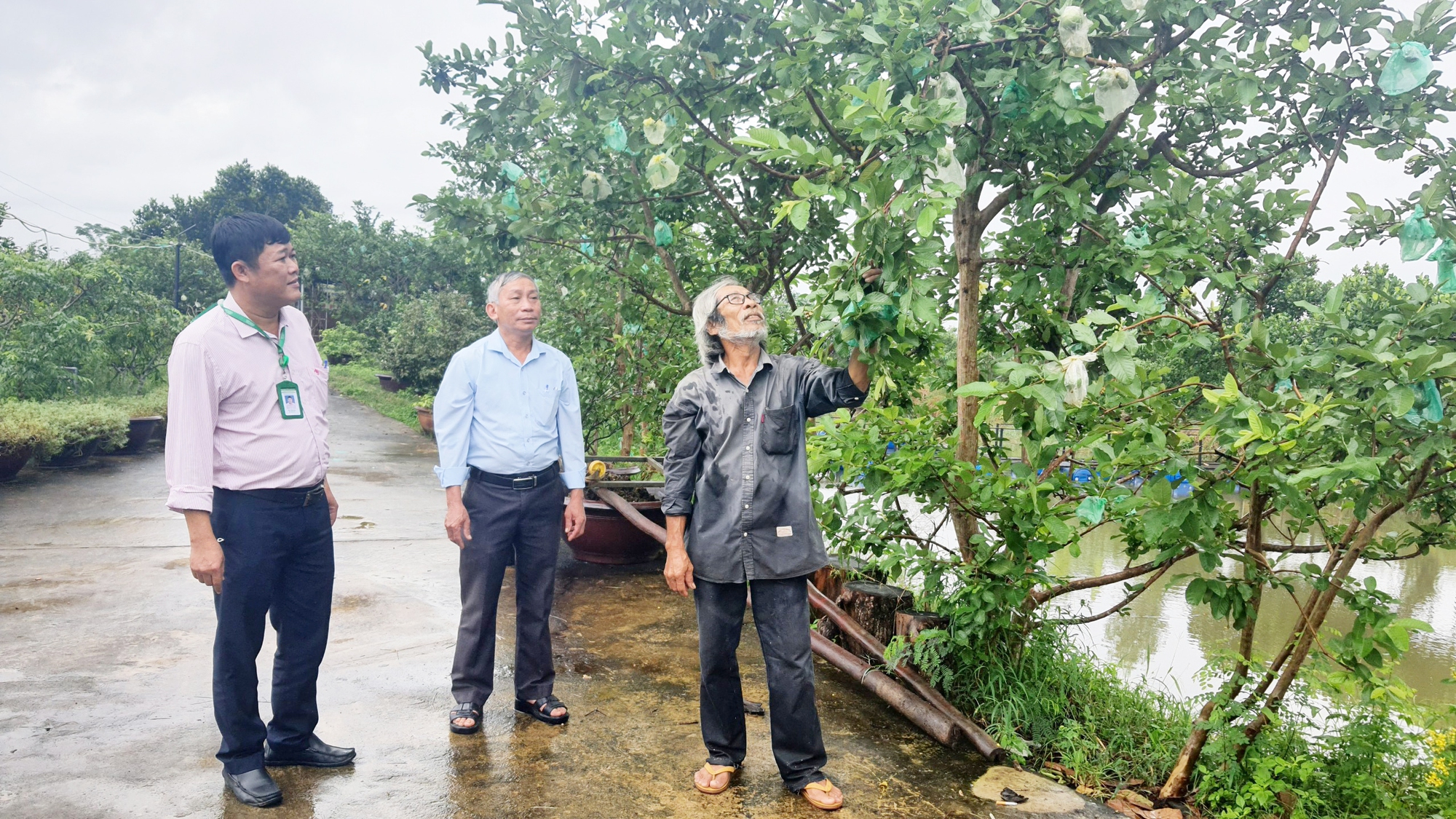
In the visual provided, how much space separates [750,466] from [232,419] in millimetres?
1515

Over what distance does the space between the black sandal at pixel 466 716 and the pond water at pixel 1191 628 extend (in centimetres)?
256

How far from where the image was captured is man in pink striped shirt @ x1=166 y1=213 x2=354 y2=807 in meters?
2.61

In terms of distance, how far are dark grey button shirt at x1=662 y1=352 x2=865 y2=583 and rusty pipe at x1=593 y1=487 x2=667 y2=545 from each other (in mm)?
2195

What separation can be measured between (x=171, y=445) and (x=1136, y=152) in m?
3.22

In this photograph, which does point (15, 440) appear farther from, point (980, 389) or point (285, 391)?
point (980, 389)

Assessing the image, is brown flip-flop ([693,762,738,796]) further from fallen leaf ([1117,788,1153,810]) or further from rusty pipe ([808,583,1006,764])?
fallen leaf ([1117,788,1153,810])

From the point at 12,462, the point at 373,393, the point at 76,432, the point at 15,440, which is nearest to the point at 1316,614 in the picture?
the point at 15,440

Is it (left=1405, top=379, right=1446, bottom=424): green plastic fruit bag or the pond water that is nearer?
(left=1405, top=379, right=1446, bottom=424): green plastic fruit bag

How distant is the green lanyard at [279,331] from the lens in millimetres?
2771

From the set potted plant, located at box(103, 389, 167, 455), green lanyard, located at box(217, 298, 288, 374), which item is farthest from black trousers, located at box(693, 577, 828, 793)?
potted plant, located at box(103, 389, 167, 455)

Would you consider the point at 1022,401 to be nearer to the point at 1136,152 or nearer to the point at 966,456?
the point at 966,456

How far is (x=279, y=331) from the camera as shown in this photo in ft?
9.52

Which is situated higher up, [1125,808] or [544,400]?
[544,400]

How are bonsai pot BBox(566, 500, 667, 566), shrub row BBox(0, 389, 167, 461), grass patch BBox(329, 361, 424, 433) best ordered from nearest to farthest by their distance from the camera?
1. bonsai pot BBox(566, 500, 667, 566)
2. shrub row BBox(0, 389, 167, 461)
3. grass patch BBox(329, 361, 424, 433)
